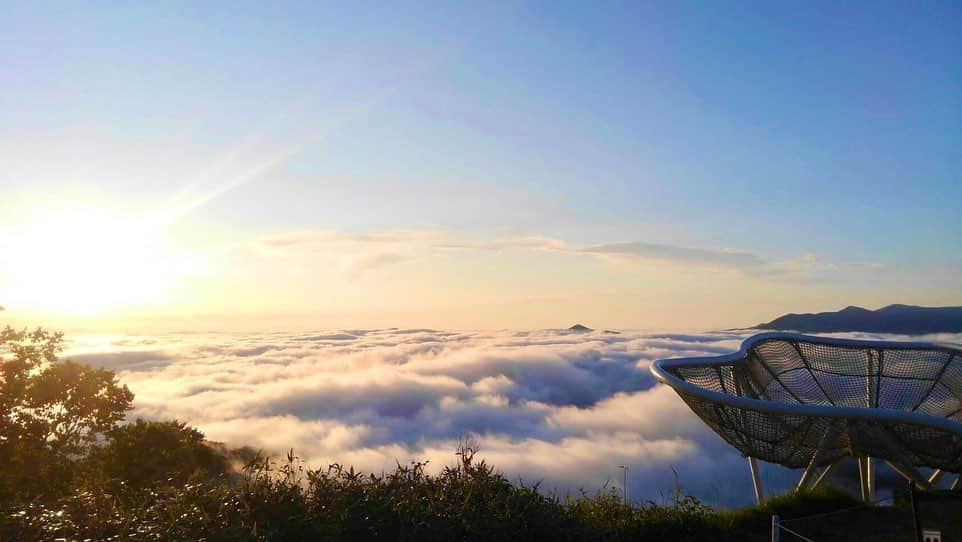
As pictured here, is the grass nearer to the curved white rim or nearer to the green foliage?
the curved white rim

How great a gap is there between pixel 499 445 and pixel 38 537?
77.5 metres

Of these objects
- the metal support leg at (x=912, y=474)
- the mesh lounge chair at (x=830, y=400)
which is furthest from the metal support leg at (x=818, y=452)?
the metal support leg at (x=912, y=474)

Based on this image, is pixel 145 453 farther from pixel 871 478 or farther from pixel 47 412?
pixel 871 478

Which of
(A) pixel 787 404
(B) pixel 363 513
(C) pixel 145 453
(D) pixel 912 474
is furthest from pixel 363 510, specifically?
(C) pixel 145 453

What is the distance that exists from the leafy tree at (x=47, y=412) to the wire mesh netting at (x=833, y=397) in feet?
45.8

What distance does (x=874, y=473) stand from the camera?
1147 centimetres

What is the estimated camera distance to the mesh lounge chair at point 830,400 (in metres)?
8.59

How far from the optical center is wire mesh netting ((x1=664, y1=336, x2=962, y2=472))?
8781 millimetres

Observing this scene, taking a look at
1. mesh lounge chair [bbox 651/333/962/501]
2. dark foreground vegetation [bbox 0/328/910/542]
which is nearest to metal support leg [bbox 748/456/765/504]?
mesh lounge chair [bbox 651/333/962/501]

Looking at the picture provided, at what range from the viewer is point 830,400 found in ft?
45.3

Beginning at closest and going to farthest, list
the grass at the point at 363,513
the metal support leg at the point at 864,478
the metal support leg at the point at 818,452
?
1. the grass at the point at 363,513
2. the metal support leg at the point at 818,452
3. the metal support leg at the point at 864,478

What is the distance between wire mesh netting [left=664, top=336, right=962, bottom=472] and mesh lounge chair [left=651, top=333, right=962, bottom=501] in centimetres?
2

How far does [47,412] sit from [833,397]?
18.4m

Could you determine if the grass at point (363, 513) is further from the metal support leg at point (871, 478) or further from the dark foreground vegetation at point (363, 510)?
the metal support leg at point (871, 478)
